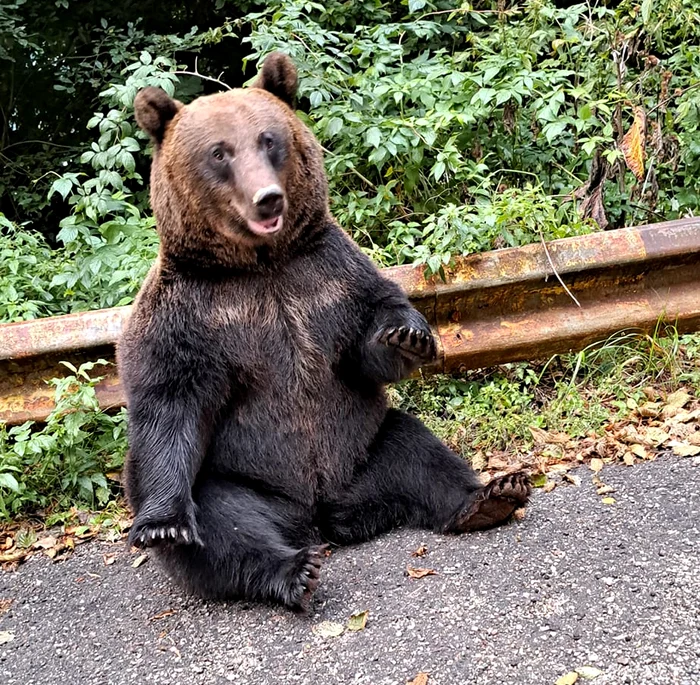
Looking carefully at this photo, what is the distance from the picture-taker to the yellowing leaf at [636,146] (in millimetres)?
5625

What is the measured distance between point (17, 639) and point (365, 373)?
5.67 ft

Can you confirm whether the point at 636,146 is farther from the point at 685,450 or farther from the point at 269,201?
the point at 269,201

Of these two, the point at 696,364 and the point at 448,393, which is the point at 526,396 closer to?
the point at 448,393

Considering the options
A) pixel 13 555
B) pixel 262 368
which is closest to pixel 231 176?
pixel 262 368

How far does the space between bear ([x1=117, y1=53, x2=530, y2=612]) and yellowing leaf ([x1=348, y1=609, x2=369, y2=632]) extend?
402 mm

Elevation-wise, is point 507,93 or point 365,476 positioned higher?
point 507,93

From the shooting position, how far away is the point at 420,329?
12.0ft

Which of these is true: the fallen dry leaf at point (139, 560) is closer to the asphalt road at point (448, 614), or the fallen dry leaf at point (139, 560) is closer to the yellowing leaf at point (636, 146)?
the asphalt road at point (448, 614)

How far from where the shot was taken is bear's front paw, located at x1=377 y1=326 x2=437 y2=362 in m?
3.63

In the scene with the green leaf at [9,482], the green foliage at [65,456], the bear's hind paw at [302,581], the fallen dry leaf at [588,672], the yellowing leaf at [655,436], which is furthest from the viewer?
the green foliage at [65,456]

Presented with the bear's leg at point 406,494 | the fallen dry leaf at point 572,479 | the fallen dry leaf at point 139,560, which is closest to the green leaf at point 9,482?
the fallen dry leaf at point 139,560

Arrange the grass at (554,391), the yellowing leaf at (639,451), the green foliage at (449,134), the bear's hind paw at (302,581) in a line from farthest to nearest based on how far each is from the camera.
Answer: the green foliage at (449,134) < the grass at (554,391) < the yellowing leaf at (639,451) < the bear's hind paw at (302,581)

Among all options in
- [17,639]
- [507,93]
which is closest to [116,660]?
[17,639]

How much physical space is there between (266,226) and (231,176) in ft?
0.91
